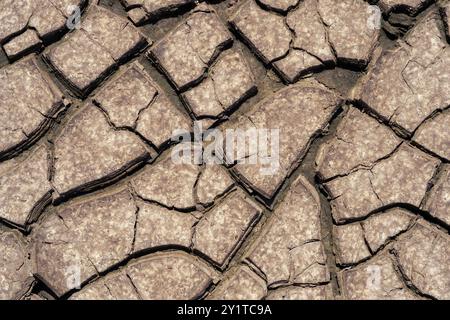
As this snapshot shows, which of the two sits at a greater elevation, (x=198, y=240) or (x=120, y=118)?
(x=120, y=118)

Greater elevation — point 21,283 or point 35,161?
point 35,161

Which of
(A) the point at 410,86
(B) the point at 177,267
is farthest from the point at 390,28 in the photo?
(B) the point at 177,267

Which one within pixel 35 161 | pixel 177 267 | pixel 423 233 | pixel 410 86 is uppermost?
pixel 35 161

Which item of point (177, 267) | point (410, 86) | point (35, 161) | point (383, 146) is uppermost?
point (35, 161)

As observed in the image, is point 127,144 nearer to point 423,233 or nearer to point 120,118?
point 120,118

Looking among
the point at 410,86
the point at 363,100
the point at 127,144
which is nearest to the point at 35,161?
the point at 127,144

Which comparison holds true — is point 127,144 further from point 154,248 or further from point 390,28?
point 390,28
